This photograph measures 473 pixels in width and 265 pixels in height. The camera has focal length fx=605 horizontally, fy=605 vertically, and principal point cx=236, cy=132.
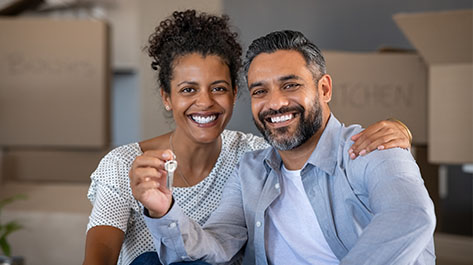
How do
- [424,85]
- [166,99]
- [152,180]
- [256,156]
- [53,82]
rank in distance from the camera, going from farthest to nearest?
1. [53,82]
2. [424,85]
3. [166,99]
4. [256,156]
5. [152,180]

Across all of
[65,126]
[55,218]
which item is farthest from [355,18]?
[55,218]

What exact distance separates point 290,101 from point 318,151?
0.10 meters

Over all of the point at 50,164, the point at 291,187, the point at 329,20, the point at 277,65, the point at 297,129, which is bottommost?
the point at 50,164

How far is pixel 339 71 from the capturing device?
1.86 metres

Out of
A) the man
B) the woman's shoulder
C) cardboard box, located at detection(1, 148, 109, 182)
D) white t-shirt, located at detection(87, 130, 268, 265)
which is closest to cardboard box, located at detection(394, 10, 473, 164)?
white t-shirt, located at detection(87, 130, 268, 265)

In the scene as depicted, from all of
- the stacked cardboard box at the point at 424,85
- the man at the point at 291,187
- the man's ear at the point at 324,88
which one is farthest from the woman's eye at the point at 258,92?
the stacked cardboard box at the point at 424,85

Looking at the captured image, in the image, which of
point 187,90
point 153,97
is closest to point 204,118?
point 187,90

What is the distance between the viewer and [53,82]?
211 cm

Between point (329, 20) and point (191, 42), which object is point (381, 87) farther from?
point (329, 20)

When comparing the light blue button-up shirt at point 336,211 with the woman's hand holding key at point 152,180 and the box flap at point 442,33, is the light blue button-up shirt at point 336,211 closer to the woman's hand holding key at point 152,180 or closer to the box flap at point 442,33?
the woman's hand holding key at point 152,180

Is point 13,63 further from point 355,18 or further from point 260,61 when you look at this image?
point 355,18

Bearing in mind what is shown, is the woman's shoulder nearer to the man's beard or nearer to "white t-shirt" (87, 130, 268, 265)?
"white t-shirt" (87, 130, 268, 265)

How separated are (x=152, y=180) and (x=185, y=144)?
1.22 feet

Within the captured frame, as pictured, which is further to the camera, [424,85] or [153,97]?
[153,97]
